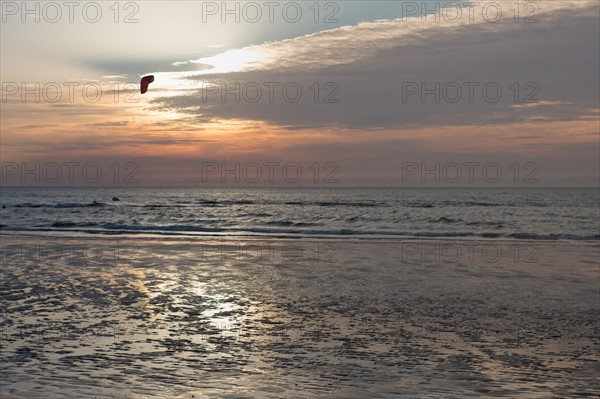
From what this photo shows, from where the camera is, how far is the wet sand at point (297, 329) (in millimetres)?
7266

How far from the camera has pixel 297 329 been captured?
10.4 metres

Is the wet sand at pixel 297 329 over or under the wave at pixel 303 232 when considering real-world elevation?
over

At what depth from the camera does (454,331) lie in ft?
34.2

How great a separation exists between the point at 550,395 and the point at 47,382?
19.7 feet

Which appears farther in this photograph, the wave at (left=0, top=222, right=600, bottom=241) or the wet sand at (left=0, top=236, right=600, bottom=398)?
the wave at (left=0, top=222, right=600, bottom=241)

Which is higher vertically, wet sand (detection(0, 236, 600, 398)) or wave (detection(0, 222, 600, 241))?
wet sand (detection(0, 236, 600, 398))

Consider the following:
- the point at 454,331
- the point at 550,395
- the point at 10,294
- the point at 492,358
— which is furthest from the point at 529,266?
the point at 10,294

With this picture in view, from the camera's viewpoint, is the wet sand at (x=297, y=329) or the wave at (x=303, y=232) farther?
the wave at (x=303, y=232)

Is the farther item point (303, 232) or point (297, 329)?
point (303, 232)

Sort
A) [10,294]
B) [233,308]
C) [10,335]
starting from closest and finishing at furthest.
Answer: [10,335], [233,308], [10,294]

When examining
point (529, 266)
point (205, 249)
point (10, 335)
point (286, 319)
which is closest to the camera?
point (10, 335)

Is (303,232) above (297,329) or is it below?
below

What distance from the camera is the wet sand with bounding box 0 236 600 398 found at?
7266 mm

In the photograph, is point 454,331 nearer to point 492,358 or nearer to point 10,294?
point 492,358
